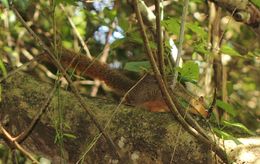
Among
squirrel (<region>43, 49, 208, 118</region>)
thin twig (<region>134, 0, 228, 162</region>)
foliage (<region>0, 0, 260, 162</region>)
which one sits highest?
thin twig (<region>134, 0, 228, 162</region>)

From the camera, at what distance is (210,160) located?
1.53 m

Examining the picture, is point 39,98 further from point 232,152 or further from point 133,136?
point 232,152

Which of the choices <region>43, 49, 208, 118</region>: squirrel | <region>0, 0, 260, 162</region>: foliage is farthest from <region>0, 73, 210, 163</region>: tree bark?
<region>0, 0, 260, 162</region>: foliage

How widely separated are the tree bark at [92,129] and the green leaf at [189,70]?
0.52 ft

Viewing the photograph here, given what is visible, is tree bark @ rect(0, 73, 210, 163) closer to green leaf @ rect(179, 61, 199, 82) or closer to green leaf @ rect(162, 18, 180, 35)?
green leaf @ rect(179, 61, 199, 82)

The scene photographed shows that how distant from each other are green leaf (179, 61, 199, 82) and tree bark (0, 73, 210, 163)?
159 mm

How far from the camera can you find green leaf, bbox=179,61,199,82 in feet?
5.01

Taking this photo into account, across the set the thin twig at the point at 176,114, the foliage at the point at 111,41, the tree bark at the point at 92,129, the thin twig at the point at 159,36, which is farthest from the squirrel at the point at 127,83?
the foliage at the point at 111,41

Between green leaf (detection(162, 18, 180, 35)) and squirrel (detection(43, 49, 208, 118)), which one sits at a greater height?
green leaf (detection(162, 18, 180, 35))

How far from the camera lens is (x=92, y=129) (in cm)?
167

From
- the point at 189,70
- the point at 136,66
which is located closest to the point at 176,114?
the point at 189,70

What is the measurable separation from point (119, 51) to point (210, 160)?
2.23 meters

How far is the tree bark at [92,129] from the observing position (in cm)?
157

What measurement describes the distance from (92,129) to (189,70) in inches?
15.4
